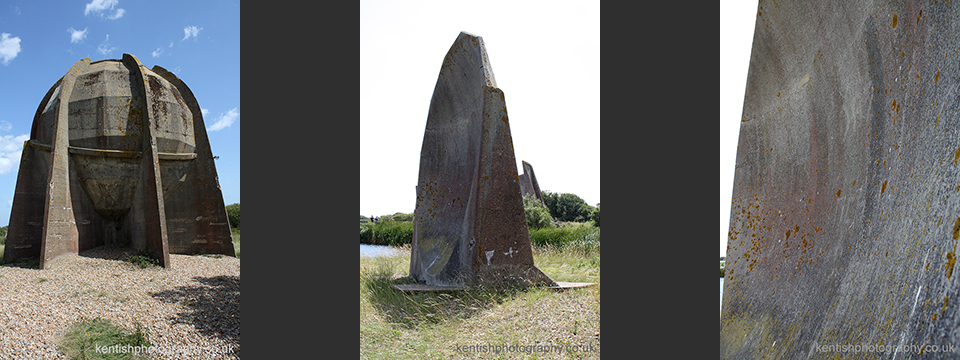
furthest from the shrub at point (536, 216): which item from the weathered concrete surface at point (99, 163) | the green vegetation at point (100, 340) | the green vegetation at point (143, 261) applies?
the green vegetation at point (100, 340)

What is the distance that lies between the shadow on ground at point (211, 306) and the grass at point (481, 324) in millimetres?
1650

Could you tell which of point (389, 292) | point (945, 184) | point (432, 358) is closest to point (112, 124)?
point (389, 292)

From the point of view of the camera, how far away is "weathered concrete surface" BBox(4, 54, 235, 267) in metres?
8.55

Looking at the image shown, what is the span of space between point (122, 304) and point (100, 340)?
1.10 m

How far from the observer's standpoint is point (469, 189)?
6.88 metres

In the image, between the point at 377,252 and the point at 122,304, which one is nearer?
the point at 122,304

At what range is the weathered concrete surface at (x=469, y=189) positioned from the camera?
6.14m

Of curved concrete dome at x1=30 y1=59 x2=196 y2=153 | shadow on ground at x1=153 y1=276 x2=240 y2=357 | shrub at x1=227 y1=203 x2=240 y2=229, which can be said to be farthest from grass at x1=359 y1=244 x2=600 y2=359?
shrub at x1=227 y1=203 x2=240 y2=229

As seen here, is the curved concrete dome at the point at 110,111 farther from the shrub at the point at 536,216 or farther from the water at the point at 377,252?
the shrub at the point at 536,216

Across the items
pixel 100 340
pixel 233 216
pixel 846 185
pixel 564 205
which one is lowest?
pixel 100 340

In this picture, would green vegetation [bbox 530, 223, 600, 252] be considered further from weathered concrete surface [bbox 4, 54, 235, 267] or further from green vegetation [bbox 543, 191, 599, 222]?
green vegetation [bbox 543, 191, 599, 222]

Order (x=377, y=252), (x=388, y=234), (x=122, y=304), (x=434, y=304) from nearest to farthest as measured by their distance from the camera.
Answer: (x=434, y=304), (x=122, y=304), (x=377, y=252), (x=388, y=234)

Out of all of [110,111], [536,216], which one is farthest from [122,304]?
[536,216]

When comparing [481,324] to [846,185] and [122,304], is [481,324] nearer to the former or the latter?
[846,185]
